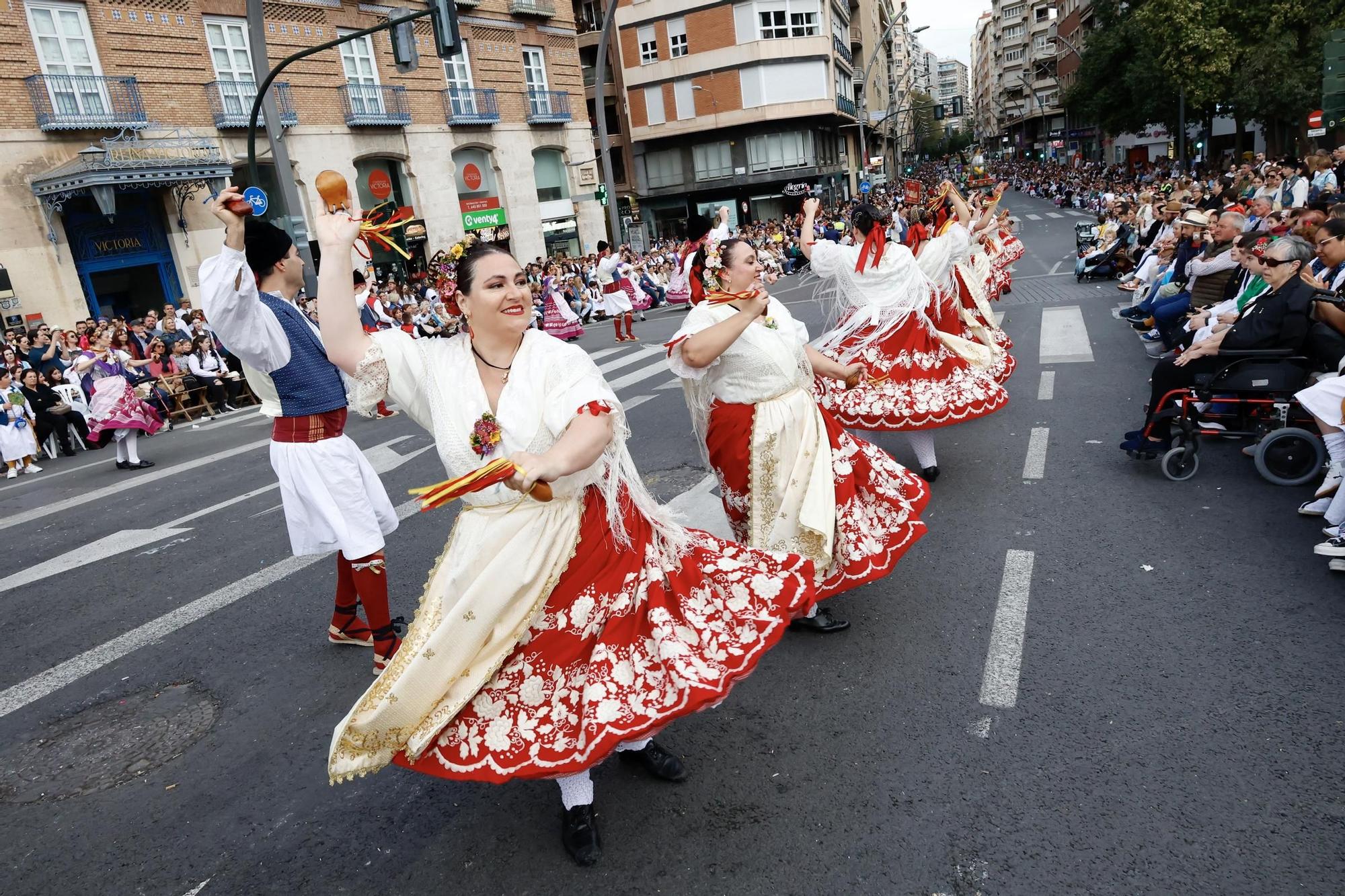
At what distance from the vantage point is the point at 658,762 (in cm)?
330

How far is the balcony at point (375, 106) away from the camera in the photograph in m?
24.7

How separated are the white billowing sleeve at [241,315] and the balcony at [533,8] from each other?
30.2 meters

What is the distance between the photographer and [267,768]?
3.65 m

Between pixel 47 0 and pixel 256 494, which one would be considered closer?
pixel 256 494

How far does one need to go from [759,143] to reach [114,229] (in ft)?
115

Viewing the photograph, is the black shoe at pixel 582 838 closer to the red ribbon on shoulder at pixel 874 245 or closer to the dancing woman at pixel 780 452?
the dancing woman at pixel 780 452

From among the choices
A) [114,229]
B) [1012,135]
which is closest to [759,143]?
[114,229]

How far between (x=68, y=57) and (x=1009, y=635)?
75.0 ft

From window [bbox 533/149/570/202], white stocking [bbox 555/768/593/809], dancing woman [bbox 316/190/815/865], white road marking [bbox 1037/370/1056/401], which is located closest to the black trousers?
dancing woman [bbox 316/190/815/865]

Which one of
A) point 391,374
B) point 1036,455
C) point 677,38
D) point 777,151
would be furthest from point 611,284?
point 677,38

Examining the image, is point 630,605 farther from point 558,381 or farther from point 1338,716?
point 1338,716

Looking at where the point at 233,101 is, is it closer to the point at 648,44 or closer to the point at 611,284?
the point at 611,284

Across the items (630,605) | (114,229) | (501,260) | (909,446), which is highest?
(114,229)

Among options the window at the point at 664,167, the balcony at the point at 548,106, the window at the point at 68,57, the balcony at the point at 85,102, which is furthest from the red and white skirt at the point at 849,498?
the window at the point at 664,167
